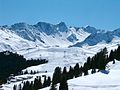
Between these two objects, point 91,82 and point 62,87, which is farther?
point 91,82

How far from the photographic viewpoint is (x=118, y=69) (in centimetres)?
14712

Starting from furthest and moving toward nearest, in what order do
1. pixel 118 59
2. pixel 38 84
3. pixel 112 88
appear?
pixel 118 59
pixel 38 84
pixel 112 88

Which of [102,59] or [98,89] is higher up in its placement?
[102,59]

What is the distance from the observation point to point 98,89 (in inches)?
4181

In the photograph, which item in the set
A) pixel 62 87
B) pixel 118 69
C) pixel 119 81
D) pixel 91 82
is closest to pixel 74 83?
pixel 91 82

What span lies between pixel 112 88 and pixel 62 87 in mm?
15275

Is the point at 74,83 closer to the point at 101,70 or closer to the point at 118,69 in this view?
the point at 101,70

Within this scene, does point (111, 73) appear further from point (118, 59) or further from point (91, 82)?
point (118, 59)

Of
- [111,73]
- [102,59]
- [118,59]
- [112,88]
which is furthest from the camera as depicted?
[118,59]

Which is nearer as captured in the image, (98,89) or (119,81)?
(98,89)

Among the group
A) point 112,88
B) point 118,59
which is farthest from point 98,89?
point 118,59

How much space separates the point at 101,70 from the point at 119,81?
2532cm

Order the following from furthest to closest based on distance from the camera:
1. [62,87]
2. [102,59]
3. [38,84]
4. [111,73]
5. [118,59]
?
[118,59] < [38,84] < [102,59] < [111,73] < [62,87]

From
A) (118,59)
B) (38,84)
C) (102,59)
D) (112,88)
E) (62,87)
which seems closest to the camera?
(62,87)
